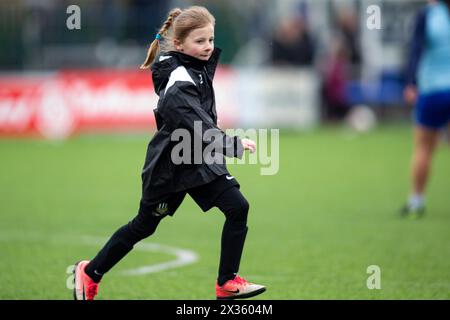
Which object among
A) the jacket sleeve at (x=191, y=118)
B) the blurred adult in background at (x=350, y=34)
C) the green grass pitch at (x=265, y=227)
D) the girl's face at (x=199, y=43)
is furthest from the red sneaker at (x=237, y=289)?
the blurred adult in background at (x=350, y=34)

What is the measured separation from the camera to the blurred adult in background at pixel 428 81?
10281 mm

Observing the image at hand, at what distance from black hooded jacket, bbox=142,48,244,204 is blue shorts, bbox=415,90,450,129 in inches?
186

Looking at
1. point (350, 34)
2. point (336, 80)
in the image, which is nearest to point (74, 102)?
point (336, 80)

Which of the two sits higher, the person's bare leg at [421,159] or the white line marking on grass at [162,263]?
the person's bare leg at [421,159]

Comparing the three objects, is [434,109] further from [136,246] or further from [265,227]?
[136,246]

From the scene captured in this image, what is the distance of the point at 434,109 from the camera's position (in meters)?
10.3

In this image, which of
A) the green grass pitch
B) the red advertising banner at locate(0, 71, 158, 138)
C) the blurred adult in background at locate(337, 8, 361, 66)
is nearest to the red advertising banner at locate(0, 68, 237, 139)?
the red advertising banner at locate(0, 71, 158, 138)

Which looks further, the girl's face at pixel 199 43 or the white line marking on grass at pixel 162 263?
the white line marking on grass at pixel 162 263

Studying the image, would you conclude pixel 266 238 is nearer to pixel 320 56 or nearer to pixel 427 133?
pixel 427 133

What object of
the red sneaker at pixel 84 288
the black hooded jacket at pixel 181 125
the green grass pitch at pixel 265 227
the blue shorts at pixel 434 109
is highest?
the black hooded jacket at pixel 181 125

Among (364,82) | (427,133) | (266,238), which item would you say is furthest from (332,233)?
(364,82)

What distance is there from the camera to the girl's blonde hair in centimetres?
612

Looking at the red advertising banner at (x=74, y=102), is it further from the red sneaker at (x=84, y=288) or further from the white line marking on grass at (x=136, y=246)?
the red sneaker at (x=84, y=288)

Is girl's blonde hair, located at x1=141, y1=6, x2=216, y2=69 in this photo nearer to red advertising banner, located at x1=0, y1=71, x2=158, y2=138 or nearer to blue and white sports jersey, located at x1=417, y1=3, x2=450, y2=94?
blue and white sports jersey, located at x1=417, y1=3, x2=450, y2=94
